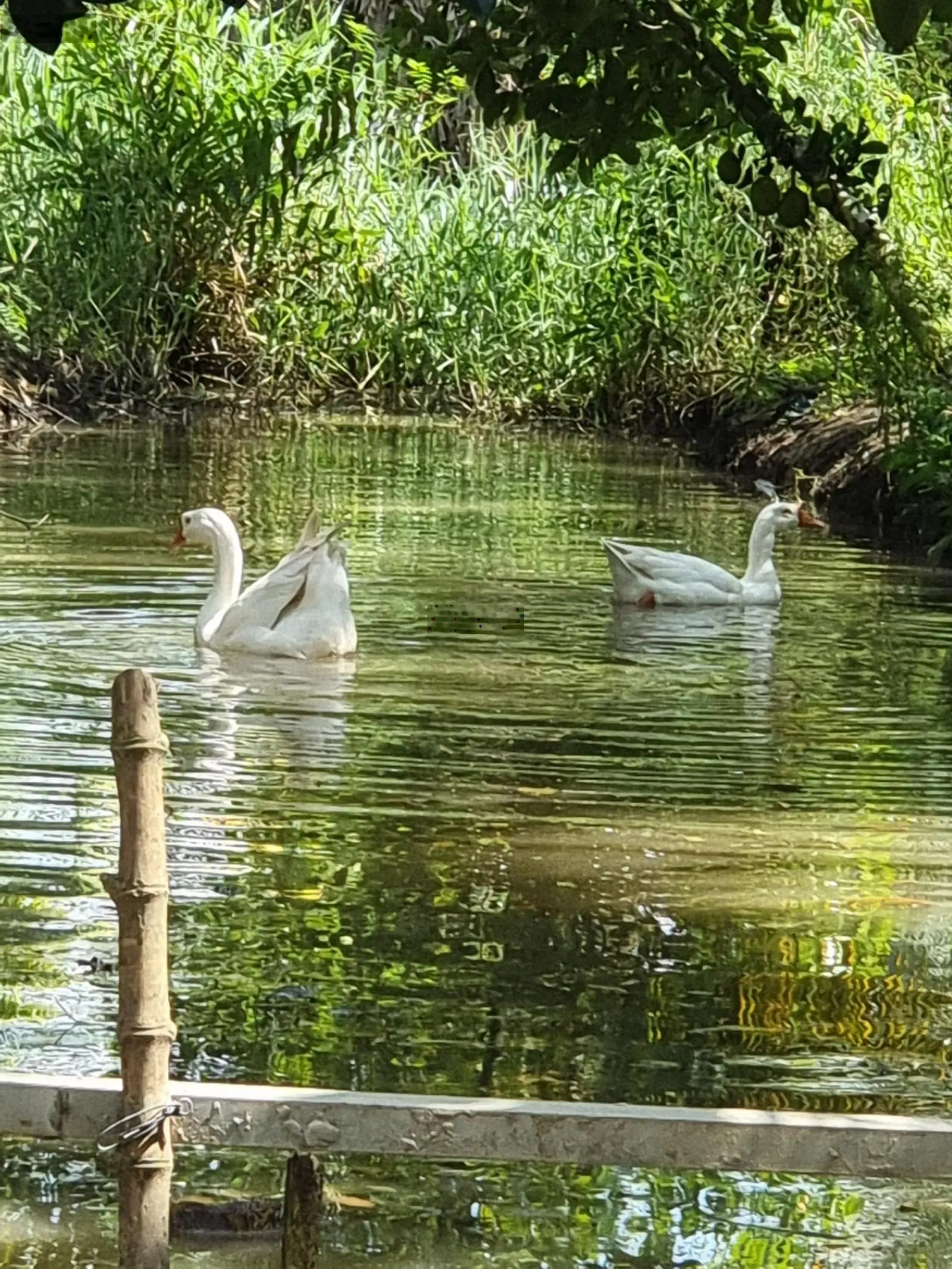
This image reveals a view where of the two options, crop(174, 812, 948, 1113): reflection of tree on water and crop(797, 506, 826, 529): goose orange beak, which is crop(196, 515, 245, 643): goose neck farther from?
crop(797, 506, 826, 529): goose orange beak

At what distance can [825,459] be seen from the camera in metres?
15.5

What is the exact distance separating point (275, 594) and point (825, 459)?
23.3 feet

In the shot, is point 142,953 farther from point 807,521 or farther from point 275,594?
point 807,521

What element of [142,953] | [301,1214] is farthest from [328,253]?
[301,1214]

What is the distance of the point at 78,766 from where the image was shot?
6.74m

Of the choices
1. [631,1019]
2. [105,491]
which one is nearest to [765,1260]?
[631,1019]

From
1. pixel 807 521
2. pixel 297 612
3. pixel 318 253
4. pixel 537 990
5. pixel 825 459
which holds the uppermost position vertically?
pixel 318 253

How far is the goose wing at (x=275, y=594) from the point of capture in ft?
29.5

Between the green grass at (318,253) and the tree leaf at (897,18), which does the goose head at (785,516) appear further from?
the tree leaf at (897,18)

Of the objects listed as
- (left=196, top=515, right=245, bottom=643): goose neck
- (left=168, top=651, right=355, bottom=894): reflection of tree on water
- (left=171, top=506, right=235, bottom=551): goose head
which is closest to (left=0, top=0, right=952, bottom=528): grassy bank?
(left=171, top=506, right=235, bottom=551): goose head

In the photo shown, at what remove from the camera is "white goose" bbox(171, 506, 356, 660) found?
29.1 feet

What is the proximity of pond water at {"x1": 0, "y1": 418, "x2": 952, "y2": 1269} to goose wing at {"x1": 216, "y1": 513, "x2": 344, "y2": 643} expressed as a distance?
0.21m

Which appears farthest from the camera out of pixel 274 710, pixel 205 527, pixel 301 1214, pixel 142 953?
pixel 205 527

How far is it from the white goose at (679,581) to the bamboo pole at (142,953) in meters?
7.03
